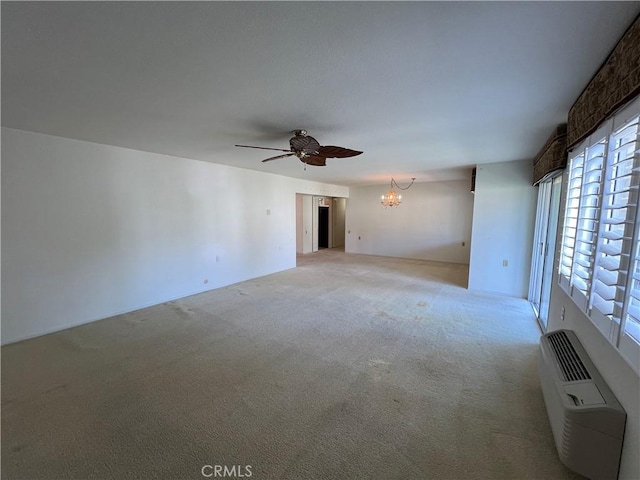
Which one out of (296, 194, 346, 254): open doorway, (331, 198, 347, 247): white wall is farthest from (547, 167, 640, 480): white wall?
(331, 198, 347, 247): white wall

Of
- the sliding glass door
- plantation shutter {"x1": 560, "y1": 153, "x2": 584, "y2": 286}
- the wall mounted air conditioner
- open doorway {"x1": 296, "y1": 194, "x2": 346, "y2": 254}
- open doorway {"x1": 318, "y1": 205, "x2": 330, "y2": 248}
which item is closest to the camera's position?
Answer: the wall mounted air conditioner

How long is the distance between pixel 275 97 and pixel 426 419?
8.75ft

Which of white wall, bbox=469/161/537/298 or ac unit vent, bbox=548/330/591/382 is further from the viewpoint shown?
white wall, bbox=469/161/537/298

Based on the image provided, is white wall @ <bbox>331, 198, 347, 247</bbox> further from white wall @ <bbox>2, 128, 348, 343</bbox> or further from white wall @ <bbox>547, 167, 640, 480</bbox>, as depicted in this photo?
white wall @ <bbox>547, 167, 640, 480</bbox>

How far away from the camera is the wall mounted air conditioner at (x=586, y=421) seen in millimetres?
1322

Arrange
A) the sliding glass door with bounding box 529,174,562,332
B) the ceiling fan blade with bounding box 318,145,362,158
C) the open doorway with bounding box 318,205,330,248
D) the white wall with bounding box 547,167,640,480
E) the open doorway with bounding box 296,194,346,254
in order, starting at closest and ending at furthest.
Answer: the white wall with bounding box 547,167,640,480, the ceiling fan blade with bounding box 318,145,362,158, the sliding glass door with bounding box 529,174,562,332, the open doorway with bounding box 296,194,346,254, the open doorway with bounding box 318,205,330,248

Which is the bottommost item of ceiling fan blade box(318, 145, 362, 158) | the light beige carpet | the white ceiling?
the light beige carpet

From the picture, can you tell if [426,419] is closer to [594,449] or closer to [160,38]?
[594,449]

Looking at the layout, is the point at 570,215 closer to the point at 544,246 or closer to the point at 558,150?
the point at 558,150

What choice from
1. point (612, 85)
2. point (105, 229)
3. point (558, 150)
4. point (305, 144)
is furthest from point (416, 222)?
point (105, 229)

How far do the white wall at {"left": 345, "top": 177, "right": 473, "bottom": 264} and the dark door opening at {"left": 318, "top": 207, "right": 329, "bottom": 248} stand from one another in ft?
4.57

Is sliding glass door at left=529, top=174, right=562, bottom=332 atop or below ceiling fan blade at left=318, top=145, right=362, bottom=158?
below

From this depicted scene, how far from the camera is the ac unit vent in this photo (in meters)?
1.61

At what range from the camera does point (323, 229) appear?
431 inches
